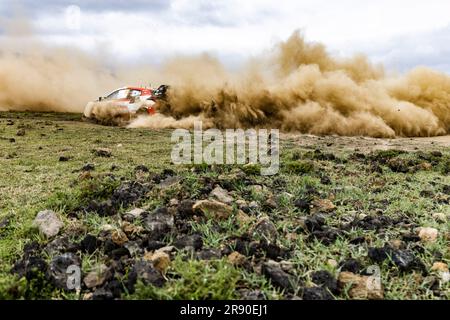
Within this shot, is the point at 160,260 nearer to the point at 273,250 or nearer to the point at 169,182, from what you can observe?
the point at 273,250

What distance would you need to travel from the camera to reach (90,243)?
476cm

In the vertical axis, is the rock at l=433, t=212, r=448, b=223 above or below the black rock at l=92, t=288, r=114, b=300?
above

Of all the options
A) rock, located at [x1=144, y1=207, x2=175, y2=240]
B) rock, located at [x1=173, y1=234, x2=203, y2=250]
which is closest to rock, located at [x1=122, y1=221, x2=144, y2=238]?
rock, located at [x1=144, y1=207, x2=175, y2=240]

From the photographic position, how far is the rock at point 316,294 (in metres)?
3.80

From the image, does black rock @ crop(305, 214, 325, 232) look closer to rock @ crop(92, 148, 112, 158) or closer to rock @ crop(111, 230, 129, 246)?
rock @ crop(111, 230, 129, 246)

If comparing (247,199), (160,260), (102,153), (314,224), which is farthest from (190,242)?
(102,153)

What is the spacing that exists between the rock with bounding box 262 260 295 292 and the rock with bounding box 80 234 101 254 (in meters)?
1.65

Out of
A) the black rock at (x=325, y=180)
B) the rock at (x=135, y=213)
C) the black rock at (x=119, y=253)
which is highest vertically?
the black rock at (x=325, y=180)

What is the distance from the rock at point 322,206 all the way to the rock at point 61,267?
2872mm

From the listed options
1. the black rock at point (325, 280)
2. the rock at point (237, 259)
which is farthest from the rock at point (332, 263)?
the rock at point (237, 259)

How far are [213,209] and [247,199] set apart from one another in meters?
0.93

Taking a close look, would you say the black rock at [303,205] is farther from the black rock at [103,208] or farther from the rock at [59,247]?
the rock at [59,247]

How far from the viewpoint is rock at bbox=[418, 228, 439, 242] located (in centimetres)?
513
